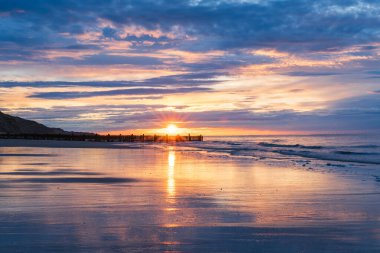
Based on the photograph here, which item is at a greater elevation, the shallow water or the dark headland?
the dark headland

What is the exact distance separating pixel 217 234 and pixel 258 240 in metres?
0.69

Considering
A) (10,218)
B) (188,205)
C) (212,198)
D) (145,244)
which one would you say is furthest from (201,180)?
(145,244)

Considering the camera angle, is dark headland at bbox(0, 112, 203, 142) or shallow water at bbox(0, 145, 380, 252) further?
dark headland at bbox(0, 112, 203, 142)

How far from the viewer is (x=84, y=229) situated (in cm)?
762

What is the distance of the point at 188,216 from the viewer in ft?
29.5

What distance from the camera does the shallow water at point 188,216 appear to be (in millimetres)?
6777

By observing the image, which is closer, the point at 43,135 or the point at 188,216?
the point at 188,216

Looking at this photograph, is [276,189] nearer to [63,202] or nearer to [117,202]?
[117,202]

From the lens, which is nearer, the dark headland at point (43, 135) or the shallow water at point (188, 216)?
the shallow water at point (188, 216)

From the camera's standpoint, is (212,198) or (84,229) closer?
(84,229)

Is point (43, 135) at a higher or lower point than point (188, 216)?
higher

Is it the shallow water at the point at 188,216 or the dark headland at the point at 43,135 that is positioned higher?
the dark headland at the point at 43,135

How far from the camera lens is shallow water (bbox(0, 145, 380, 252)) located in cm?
678

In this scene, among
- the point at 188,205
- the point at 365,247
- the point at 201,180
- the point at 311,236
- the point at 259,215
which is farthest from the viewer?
the point at 201,180
